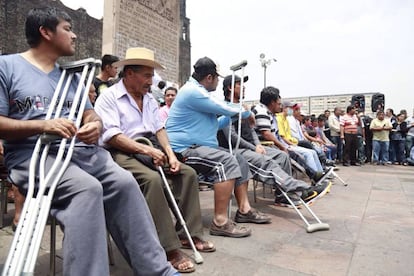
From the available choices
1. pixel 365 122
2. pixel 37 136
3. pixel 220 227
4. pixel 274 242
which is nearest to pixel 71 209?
pixel 37 136

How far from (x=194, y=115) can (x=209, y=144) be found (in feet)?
0.98

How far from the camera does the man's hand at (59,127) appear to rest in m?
1.55

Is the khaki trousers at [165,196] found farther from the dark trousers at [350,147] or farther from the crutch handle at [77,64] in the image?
the dark trousers at [350,147]

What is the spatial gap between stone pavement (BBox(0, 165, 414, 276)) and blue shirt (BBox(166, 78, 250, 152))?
833mm

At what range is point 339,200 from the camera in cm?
428

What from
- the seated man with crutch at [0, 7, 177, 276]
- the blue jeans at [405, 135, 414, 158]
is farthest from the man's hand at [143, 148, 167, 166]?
the blue jeans at [405, 135, 414, 158]

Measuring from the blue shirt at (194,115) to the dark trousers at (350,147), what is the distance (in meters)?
7.31

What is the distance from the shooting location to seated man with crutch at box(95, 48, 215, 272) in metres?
2.04

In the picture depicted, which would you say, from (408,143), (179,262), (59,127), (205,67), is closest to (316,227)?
(179,262)

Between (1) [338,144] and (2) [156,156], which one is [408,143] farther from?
(2) [156,156]

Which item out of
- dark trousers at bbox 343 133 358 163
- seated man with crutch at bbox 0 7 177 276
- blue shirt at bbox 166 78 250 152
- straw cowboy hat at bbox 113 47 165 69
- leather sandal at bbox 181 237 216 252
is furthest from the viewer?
dark trousers at bbox 343 133 358 163

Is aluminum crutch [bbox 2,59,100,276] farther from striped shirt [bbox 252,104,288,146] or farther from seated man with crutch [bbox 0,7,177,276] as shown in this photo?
striped shirt [bbox 252,104,288,146]

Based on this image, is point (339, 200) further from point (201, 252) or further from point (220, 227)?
point (201, 252)

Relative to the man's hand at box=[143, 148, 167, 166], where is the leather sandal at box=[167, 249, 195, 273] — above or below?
below
